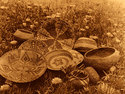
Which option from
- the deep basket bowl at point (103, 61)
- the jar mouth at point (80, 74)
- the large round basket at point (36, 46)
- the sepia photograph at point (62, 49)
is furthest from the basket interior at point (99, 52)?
the large round basket at point (36, 46)

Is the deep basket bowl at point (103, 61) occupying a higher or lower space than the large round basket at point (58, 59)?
higher

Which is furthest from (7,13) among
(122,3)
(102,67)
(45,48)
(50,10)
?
(122,3)

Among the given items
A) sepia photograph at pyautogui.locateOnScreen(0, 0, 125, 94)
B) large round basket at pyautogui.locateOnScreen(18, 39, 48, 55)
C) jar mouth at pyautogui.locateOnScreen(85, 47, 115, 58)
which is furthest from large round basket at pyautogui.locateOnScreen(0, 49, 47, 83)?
jar mouth at pyautogui.locateOnScreen(85, 47, 115, 58)

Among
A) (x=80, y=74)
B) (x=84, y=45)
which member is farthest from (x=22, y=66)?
(x=84, y=45)

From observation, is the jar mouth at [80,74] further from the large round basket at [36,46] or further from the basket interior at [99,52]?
the large round basket at [36,46]

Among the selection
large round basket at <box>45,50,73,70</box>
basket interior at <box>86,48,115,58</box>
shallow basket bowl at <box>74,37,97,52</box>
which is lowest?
large round basket at <box>45,50,73,70</box>

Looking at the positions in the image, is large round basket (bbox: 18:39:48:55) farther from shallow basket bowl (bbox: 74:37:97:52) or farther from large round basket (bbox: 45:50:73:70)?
shallow basket bowl (bbox: 74:37:97:52)

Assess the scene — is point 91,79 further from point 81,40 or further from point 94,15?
point 94,15
